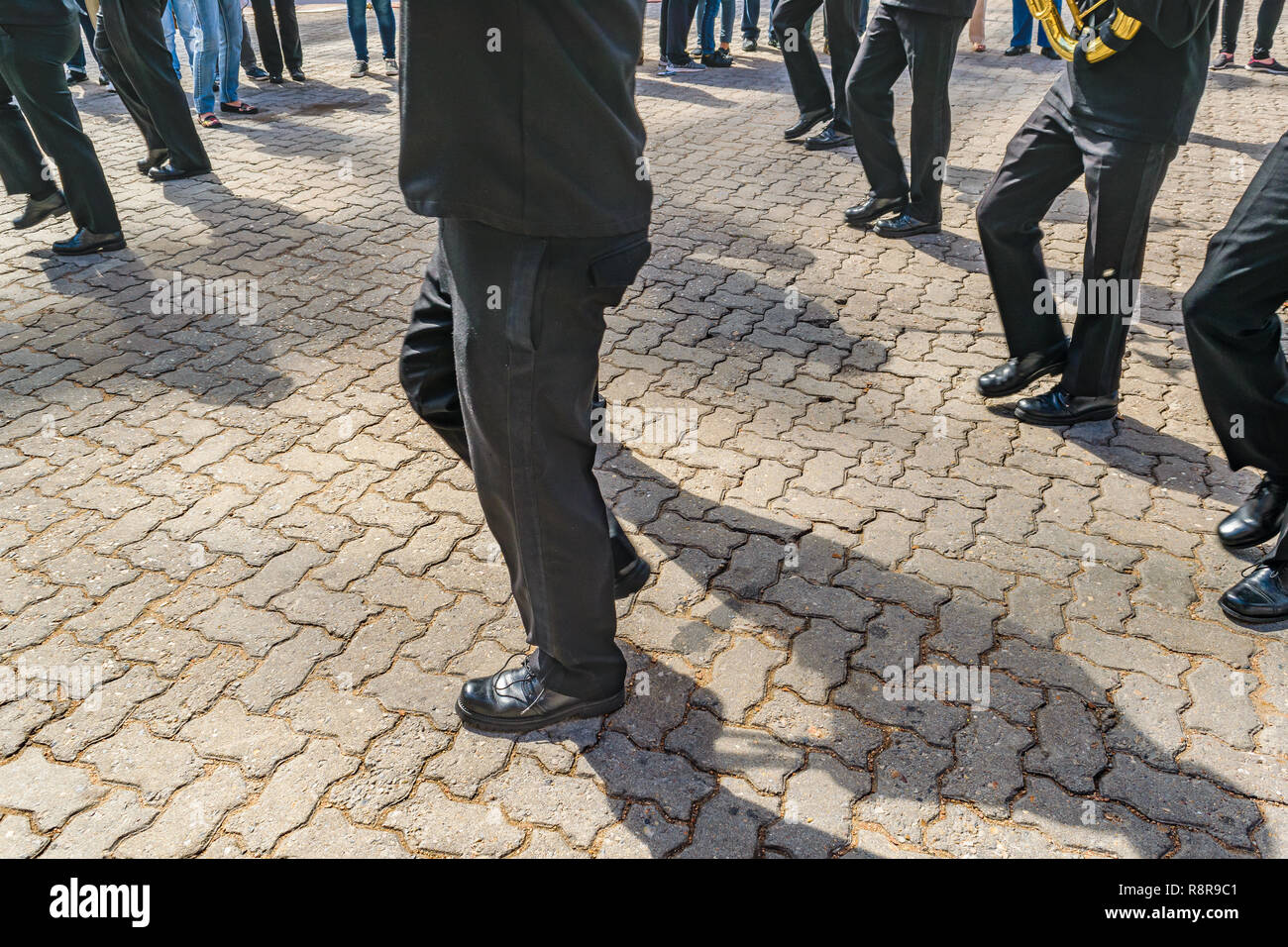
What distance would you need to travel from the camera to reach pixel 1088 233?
3816 millimetres

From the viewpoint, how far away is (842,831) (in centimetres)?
233

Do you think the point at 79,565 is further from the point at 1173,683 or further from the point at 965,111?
the point at 965,111

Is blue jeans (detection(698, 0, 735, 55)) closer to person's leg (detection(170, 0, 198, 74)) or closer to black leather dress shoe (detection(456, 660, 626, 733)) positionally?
person's leg (detection(170, 0, 198, 74))

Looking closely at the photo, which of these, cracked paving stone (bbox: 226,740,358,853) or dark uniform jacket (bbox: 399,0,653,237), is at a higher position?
dark uniform jacket (bbox: 399,0,653,237)

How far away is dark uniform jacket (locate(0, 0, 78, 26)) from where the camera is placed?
5.13m

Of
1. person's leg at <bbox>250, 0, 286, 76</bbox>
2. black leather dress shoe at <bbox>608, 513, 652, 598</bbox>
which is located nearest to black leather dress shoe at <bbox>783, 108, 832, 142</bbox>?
person's leg at <bbox>250, 0, 286, 76</bbox>

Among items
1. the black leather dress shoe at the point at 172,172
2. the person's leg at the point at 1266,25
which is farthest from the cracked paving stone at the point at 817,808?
the person's leg at the point at 1266,25

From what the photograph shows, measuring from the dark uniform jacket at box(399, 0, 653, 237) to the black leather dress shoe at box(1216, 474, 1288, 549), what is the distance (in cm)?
251

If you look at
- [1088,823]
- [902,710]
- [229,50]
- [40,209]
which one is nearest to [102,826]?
[902,710]

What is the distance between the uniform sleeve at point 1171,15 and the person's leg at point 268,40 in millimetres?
9211

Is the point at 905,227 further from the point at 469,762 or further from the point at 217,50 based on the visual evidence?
the point at 217,50

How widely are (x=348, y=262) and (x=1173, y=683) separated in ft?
15.5

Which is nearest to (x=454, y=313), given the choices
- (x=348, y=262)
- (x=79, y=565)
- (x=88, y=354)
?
(x=79, y=565)

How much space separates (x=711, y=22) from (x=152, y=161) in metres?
6.63
